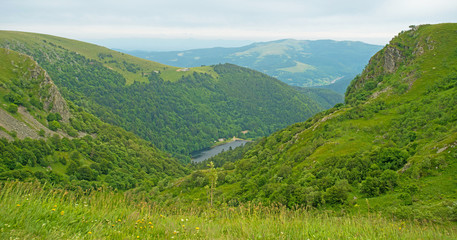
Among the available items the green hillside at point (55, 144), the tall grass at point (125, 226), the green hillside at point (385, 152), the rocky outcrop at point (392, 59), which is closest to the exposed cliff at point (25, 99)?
the green hillside at point (55, 144)

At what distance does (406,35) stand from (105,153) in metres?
120

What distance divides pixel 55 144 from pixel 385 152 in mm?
103196

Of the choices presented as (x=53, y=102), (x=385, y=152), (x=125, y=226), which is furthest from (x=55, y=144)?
(x=125, y=226)

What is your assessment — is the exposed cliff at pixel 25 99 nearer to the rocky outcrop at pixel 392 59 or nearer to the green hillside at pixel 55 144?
the green hillside at pixel 55 144

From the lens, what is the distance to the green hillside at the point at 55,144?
7906 centimetres

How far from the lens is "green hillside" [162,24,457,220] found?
22.7 m

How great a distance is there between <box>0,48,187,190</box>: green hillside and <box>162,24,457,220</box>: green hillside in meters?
34.0

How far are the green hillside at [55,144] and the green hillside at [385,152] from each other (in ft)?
111

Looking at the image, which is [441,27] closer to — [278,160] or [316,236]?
[278,160]

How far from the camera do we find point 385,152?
104 ft

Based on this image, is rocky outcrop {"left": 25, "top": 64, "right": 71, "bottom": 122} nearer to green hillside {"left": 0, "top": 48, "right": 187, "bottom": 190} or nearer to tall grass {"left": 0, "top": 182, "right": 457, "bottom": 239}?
green hillside {"left": 0, "top": 48, "right": 187, "bottom": 190}

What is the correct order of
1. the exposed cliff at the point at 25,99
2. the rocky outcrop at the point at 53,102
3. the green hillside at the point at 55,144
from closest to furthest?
1. the green hillside at the point at 55,144
2. the exposed cliff at the point at 25,99
3. the rocky outcrop at the point at 53,102

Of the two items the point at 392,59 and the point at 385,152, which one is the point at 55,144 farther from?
the point at 392,59

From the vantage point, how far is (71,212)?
7848mm
